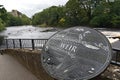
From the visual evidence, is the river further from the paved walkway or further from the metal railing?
the paved walkway

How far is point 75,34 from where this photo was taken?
Result: 4.07 meters

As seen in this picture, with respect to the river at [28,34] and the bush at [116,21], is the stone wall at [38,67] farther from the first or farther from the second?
the bush at [116,21]

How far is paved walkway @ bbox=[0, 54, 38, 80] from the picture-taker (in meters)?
7.35

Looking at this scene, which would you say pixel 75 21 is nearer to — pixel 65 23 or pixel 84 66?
pixel 65 23

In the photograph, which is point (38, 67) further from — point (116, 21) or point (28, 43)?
point (116, 21)

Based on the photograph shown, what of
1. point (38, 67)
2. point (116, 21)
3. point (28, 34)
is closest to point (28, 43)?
point (38, 67)

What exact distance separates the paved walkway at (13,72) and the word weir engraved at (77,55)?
3225mm

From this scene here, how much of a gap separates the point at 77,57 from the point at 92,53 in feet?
1.01

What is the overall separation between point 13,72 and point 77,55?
506 centimetres

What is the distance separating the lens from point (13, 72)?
8047 millimetres

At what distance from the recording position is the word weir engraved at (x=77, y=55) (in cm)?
348

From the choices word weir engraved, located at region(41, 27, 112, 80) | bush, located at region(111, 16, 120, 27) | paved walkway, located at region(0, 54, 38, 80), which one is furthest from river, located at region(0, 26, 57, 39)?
word weir engraved, located at region(41, 27, 112, 80)

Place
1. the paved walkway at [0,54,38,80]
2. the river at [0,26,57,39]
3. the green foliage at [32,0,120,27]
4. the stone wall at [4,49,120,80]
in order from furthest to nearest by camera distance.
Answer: the green foliage at [32,0,120,27] < the river at [0,26,57,39] < the paved walkway at [0,54,38,80] < the stone wall at [4,49,120,80]

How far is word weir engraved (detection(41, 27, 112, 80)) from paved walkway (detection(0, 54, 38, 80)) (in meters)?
3.22
